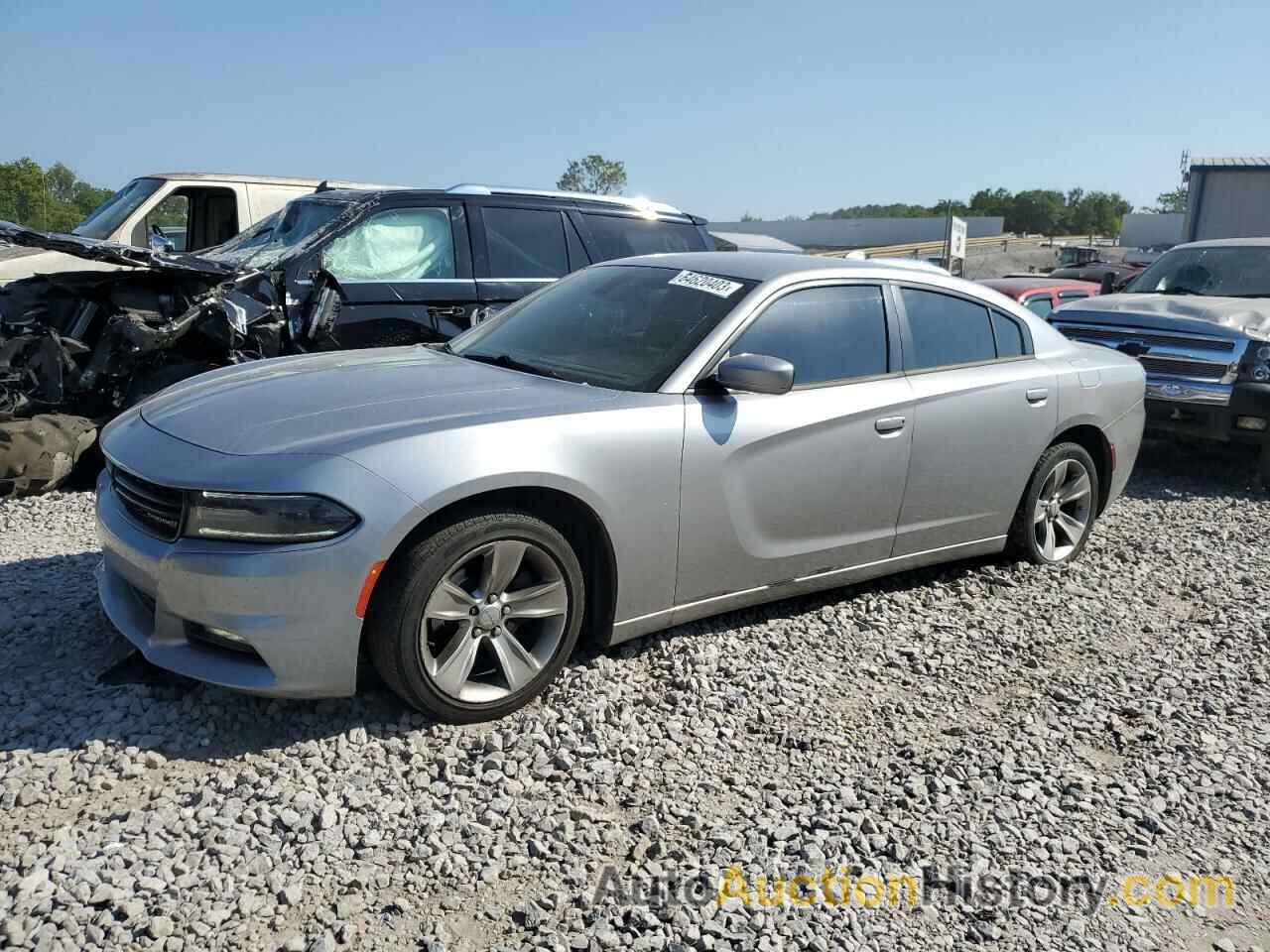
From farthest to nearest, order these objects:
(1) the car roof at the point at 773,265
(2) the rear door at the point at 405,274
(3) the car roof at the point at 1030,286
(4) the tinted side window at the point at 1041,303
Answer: (3) the car roof at the point at 1030,286
(4) the tinted side window at the point at 1041,303
(2) the rear door at the point at 405,274
(1) the car roof at the point at 773,265

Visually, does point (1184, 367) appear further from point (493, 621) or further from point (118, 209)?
point (118, 209)

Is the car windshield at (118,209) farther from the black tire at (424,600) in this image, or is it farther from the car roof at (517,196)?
the black tire at (424,600)

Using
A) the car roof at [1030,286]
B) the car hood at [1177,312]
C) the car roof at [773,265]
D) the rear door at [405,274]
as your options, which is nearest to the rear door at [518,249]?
the rear door at [405,274]

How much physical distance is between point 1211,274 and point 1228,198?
11632mm

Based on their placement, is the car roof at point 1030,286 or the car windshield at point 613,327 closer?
the car windshield at point 613,327

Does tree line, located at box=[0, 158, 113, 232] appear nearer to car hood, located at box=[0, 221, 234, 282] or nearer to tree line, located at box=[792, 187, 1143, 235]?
car hood, located at box=[0, 221, 234, 282]

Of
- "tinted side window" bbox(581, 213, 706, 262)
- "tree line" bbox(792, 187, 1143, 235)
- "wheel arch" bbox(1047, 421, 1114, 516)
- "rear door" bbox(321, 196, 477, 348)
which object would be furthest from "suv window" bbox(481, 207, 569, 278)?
"tree line" bbox(792, 187, 1143, 235)

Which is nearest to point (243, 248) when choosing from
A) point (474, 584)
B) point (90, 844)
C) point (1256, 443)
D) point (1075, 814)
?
point (474, 584)

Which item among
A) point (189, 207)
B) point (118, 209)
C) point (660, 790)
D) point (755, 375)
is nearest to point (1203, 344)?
point (755, 375)

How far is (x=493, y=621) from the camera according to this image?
3.53 meters

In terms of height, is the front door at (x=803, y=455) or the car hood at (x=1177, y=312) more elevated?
the car hood at (x=1177, y=312)

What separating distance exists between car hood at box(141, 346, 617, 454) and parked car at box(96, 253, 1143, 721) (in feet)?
0.05

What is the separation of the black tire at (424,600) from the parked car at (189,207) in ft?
25.1

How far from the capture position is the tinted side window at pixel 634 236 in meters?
7.99
